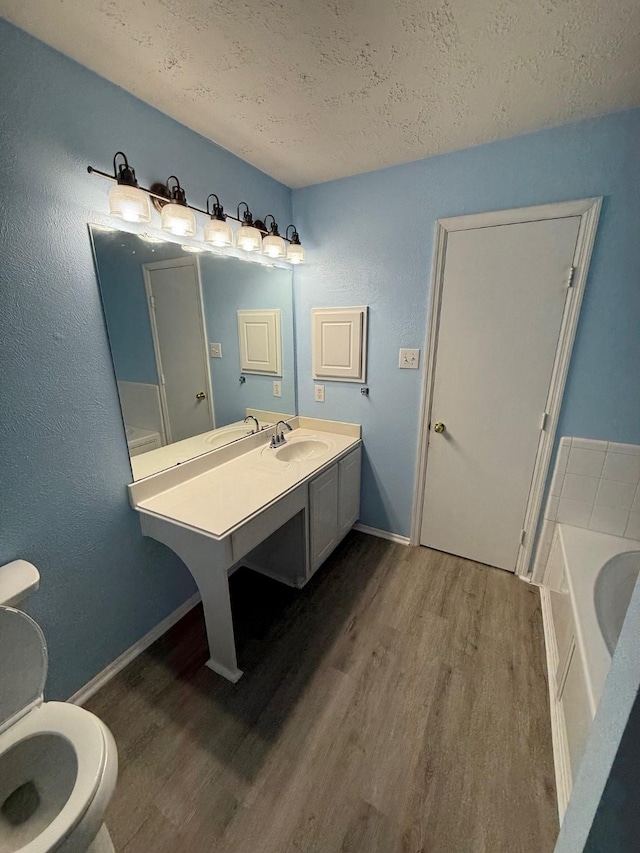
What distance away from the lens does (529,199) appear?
5.26ft

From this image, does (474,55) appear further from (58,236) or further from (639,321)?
(58,236)

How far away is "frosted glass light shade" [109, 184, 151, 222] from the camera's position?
1.18 m

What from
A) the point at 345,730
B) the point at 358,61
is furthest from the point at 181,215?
the point at 345,730

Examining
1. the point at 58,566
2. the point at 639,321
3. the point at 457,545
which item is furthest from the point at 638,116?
the point at 58,566

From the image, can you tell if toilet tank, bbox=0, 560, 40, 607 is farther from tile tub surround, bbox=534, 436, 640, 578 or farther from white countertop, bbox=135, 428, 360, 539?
tile tub surround, bbox=534, 436, 640, 578

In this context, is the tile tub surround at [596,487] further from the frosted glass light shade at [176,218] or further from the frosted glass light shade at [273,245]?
the frosted glass light shade at [176,218]

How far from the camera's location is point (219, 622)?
1397 millimetres

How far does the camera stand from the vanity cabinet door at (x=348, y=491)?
2.13 m

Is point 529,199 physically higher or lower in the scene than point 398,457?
higher

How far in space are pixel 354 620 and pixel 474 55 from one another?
2.38 metres

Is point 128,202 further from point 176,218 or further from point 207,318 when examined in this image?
point 207,318

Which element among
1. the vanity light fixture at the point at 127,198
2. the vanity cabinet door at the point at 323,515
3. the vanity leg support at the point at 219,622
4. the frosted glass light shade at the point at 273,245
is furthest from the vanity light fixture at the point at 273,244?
the vanity leg support at the point at 219,622

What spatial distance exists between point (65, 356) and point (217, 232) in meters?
0.86

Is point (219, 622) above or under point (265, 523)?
under
